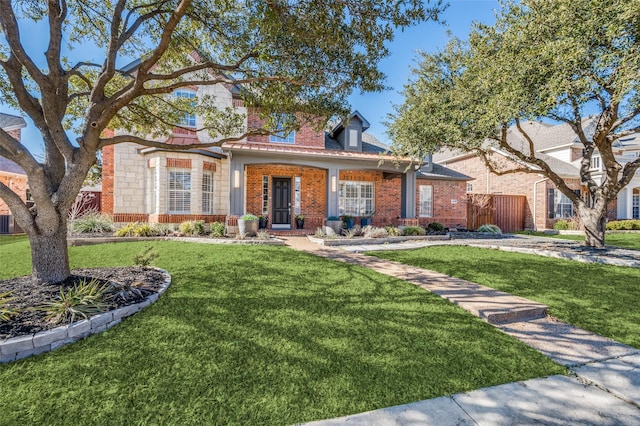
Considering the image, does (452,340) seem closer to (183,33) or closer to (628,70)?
(628,70)

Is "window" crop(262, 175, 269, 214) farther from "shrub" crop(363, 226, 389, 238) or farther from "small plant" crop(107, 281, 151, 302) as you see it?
"small plant" crop(107, 281, 151, 302)

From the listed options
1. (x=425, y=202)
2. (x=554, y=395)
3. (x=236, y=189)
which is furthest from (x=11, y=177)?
(x=554, y=395)

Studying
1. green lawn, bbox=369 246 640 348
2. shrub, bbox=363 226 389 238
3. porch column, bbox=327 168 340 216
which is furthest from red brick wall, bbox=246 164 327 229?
green lawn, bbox=369 246 640 348

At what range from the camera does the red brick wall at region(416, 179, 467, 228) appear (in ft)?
54.7

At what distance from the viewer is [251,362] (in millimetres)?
2895

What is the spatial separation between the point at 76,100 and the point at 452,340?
9936 millimetres

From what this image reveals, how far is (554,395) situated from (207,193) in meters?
13.2

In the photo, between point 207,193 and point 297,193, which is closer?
point 207,193

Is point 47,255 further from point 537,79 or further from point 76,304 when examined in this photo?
point 537,79

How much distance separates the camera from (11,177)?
15.3 meters

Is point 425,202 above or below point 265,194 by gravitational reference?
below

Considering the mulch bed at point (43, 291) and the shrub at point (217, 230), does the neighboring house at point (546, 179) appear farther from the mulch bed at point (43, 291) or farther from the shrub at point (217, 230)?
the mulch bed at point (43, 291)

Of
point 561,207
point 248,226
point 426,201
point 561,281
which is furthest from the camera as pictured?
point 561,207

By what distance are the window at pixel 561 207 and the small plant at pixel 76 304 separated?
891 inches
